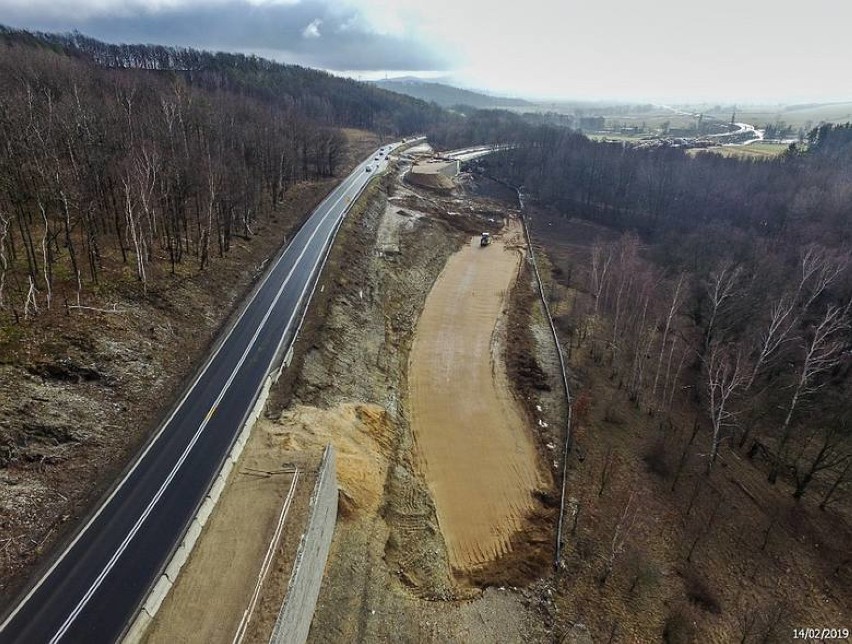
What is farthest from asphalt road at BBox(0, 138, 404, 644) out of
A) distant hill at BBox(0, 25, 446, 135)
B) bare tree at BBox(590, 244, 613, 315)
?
distant hill at BBox(0, 25, 446, 135)

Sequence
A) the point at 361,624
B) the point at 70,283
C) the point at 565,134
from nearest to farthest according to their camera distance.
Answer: the point at 361,624 < the point at 70,283 < the point at 565,134

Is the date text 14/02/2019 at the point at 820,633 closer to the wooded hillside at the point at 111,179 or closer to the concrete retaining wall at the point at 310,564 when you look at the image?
the concrete retaining wall at the point at 310,564

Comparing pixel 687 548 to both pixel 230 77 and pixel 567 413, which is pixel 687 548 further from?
pixel 230 77

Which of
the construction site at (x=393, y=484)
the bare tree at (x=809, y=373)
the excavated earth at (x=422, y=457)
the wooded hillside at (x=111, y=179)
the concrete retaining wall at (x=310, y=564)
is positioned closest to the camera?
the concrete retaining wall at (x=310, y=564)

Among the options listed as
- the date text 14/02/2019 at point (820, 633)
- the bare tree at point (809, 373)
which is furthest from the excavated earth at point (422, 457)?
the bare tree at point (809, 373)

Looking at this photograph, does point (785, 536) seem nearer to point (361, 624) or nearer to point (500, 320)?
point (361, 624)

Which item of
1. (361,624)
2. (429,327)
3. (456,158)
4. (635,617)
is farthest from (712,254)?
(456,158)

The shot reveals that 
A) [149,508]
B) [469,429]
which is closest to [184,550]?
[149,508]
